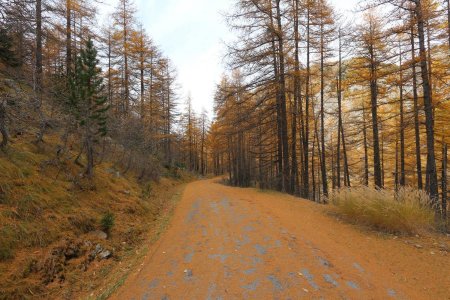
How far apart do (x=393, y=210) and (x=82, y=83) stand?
9.87 metres

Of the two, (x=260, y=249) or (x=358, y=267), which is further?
(x=260, y=249)

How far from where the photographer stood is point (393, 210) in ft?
18.6

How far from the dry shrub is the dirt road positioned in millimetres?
483

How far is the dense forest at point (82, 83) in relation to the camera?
7004mm

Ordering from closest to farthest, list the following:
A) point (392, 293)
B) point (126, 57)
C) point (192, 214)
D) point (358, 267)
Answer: point (392, 293), point (358, 267), point (192, 214), point (126, 57)

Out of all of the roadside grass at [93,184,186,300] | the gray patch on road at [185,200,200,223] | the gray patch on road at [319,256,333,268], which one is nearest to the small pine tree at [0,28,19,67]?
the roadside grass at [93,184,186,300]

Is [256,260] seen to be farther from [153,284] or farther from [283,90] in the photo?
[283,90]

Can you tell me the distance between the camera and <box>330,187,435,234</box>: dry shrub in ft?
18.3

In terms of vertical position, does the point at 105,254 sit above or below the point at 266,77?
below

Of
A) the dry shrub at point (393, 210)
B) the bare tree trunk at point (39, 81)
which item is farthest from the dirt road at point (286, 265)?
the bare tree trunk at point (39, 81)

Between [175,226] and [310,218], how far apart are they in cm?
399

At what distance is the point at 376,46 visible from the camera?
1241 cm

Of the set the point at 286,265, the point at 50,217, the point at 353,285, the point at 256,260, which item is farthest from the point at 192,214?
the point at 353,285

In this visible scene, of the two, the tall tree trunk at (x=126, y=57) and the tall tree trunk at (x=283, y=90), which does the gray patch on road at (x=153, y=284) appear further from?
the tall tree trunk at (x=126, y=57)
